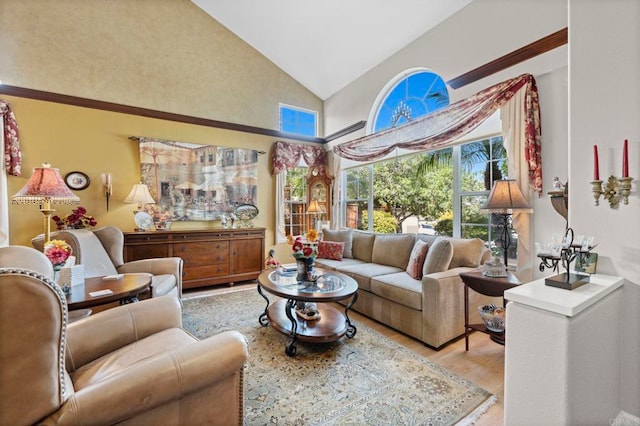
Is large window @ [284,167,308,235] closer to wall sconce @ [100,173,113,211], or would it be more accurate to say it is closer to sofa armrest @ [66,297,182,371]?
wall sconce @ [100,173,113,211]

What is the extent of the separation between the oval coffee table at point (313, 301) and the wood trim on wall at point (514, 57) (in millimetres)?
2673

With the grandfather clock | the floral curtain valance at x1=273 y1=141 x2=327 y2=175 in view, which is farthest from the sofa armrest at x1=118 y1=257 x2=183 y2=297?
the grandfather clock

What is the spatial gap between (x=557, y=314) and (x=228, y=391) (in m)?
1.43

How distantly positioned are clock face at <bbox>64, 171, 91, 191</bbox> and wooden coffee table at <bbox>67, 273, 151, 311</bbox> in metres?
2.20

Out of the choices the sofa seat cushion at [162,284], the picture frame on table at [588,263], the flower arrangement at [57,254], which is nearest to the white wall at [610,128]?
the picture frame on table at [588,263]

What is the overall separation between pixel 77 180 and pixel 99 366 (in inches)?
139

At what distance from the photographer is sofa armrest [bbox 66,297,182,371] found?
1419 millimetres

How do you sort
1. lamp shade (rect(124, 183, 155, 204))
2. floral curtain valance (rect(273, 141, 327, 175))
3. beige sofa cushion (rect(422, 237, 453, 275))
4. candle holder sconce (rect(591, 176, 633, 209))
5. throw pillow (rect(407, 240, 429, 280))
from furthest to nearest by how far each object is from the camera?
floral curtain valance (rect(273, 141, 327, 175)), lamp shade (rect(124, 183, 155, 204)), throw pillow (rect(407, 240, 429, 280)), beige sofa cushion (rect(422, 237, 453, 275)), candle holder sconce (rect(591, 176, 633, 209))

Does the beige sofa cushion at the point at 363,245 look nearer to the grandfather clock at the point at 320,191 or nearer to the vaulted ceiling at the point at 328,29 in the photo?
the grandfather clock at the point at 320,191

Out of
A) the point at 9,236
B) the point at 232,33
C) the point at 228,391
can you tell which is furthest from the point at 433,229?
the point at 9,236

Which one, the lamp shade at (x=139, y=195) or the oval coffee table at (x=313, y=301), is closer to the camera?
the oval coffee table at (x=313, y=301)

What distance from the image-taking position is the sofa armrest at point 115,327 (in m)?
1.42

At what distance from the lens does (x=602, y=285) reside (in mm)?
1363

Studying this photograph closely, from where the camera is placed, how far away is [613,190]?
145 centimetres
